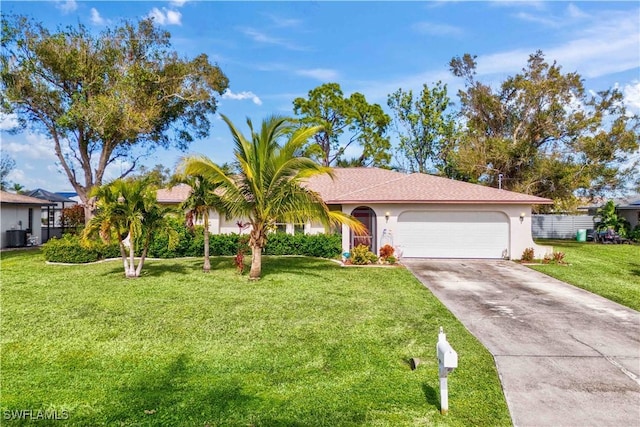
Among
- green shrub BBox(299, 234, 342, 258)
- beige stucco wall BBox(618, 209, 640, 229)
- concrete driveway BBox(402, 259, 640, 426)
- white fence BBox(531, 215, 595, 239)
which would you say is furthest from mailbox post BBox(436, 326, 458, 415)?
beige stucco wall BBox(618, 209, 640, 229)

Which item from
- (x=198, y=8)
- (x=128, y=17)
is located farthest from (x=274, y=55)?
(x=128, y=17)

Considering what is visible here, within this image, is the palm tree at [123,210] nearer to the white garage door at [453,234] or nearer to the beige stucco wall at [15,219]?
the white garage door at [453,234]

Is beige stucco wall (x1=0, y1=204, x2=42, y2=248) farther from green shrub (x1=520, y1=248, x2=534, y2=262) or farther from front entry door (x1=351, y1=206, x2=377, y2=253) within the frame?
green shrub (x1=520, y1=248, x2=534, y2=262)

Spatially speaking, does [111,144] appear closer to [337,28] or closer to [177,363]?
[337,28]

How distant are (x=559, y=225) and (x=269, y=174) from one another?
2711cm

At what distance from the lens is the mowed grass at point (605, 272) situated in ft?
34.6

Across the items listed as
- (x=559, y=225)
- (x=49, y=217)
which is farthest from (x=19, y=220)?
(x=559, y=225)

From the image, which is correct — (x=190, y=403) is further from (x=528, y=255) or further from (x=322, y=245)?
(x=528, y=255)

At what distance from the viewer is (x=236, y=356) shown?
5.98 metres

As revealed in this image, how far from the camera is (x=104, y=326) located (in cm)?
735

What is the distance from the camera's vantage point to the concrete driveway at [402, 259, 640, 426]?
4.45m

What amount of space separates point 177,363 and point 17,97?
65.1ft
